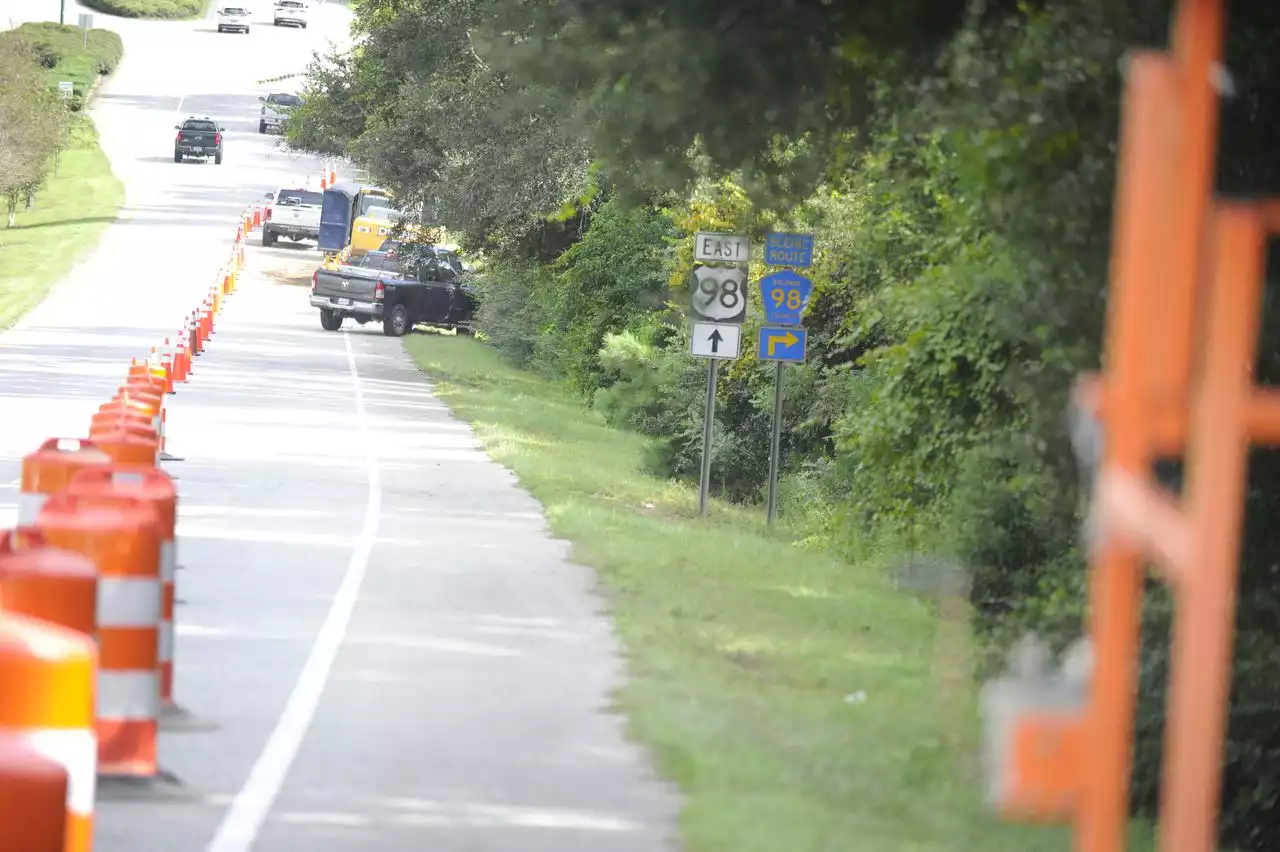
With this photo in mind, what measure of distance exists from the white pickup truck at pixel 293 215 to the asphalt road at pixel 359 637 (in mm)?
32190

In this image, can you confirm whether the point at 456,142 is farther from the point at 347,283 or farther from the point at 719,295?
the point at 347,283

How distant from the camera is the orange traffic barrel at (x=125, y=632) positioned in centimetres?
891

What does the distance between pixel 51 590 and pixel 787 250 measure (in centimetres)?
1509

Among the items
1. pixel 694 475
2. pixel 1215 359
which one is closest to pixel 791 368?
pixel 694 475

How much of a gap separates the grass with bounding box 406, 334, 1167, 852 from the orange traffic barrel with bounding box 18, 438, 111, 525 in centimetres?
303

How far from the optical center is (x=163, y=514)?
10109mm

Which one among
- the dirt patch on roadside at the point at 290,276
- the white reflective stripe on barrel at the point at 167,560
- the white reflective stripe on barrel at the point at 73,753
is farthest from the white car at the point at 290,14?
the white reflective stripe on barrel at the point at 73,753

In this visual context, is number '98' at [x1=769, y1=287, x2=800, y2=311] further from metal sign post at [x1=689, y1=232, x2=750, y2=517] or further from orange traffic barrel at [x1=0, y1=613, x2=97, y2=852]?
orange traffic barrel at [x1=0, y1=613, x2=97, y2=852]

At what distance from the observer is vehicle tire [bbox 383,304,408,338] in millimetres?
51938

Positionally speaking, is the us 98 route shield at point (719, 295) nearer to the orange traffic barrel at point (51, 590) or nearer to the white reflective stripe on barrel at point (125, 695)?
the white reflective stripe on barrel at point (125, 695)

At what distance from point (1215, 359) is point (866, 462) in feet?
49.2

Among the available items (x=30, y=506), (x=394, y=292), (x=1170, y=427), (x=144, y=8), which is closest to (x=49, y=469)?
(x=30, y=506)

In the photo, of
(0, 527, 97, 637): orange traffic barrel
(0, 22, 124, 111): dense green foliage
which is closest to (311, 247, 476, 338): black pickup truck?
(0, 527, 97, 637): orange traffic barrel

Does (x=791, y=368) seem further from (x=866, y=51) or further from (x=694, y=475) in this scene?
(x=866, y=51)
